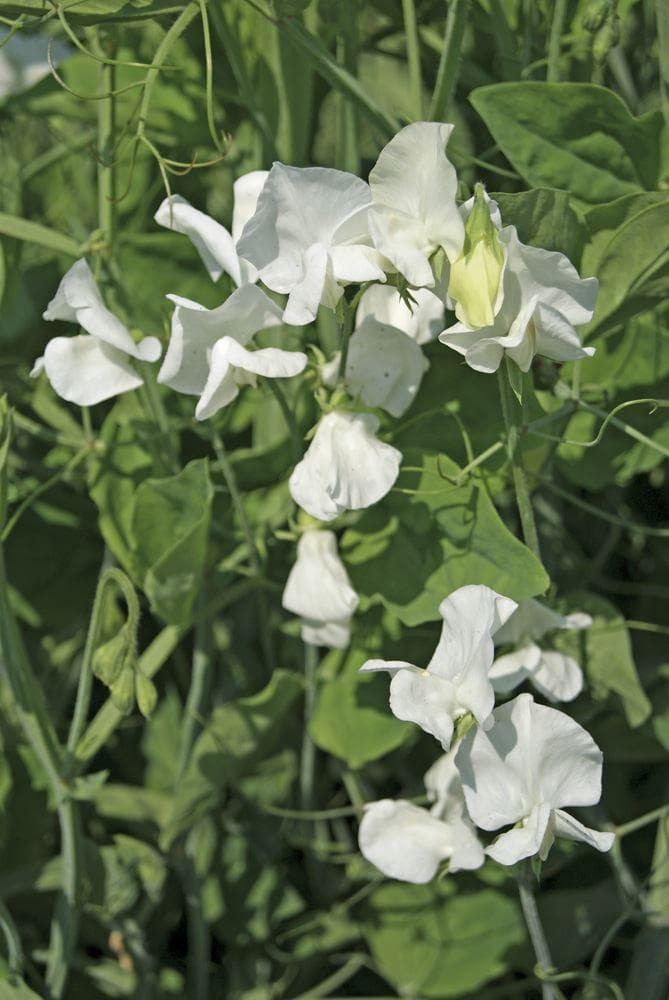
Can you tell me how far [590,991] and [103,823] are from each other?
0.37 meters

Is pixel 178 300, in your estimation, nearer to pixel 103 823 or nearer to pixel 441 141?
pixel 441 141

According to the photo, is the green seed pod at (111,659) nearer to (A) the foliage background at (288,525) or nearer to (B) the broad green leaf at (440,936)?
(A) the foliage background at (288,525)

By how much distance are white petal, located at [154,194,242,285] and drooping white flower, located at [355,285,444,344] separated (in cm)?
7

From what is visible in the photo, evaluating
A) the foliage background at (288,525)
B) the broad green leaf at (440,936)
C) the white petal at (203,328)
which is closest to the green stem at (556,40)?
the foliage background at (288,525)

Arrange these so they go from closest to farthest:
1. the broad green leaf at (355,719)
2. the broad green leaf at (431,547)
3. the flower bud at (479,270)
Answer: the flower bud at (479,270) → the broad green leaf at (431,547) → the broad green leaf at (355,719)

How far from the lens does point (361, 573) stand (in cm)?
67

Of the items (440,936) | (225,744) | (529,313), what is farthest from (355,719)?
(529,313)

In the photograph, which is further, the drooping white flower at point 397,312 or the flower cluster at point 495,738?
the drooping white flower at point 397,312

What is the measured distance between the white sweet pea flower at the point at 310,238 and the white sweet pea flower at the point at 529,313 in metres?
0.05

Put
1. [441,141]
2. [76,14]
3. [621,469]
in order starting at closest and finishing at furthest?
1. [441,141]
2. [76,14]
3. [621,469]

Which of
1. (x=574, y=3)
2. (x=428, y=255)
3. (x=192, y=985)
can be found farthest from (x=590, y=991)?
(x=574, y=3)

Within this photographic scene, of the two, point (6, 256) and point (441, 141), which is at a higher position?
point (441, 141)

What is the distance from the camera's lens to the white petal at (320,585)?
0.64 meters

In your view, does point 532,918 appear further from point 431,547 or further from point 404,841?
point 431,547
